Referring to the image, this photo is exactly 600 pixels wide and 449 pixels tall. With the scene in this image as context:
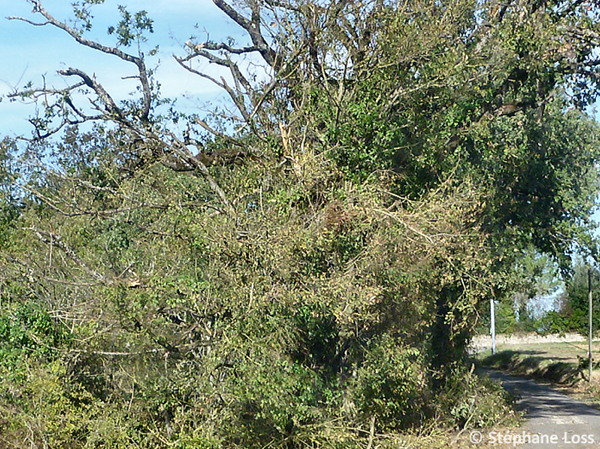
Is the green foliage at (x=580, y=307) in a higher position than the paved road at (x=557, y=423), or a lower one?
higher

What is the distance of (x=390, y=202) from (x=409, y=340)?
249 centimetres

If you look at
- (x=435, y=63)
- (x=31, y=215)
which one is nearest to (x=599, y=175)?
(x=435, y=63)

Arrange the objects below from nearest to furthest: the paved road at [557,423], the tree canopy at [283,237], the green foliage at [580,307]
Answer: the tree canopy at [283,237], the paved road at [557,423], the green foliage at [580,307]

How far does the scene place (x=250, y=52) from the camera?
1477cm

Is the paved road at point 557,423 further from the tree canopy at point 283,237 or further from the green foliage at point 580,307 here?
the green foliage at point 580,307

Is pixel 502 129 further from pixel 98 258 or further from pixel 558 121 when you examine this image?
pixel 98 258
